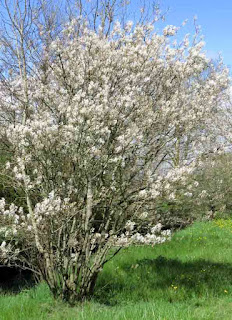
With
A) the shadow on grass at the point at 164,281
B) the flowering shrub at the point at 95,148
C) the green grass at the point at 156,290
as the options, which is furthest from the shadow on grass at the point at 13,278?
the flowering shrub at the point at 95,148

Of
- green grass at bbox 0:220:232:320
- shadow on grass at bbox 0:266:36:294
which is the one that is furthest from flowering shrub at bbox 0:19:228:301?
shadow on grass at bbox 0:266:36:294

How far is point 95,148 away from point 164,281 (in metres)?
3.36

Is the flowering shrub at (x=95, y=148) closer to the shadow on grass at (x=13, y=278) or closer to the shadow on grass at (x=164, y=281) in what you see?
the shadow on grass at (x=164, y=281)

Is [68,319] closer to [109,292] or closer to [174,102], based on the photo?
[109,292]

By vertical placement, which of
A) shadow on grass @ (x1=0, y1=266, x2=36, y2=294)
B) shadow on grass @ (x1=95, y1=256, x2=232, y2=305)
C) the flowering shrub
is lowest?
shadow on grass @ (x1=0, y1=266, x2=36, y2=294)

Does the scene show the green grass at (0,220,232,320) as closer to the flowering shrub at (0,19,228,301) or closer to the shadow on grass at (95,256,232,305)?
the shadow on grass at (95,256,232,305)

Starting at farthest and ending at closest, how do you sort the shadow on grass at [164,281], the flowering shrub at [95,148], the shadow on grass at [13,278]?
the shadow on grass at [13,278] < the shadow on grass at [164,281] < the flowering shrub at [95,148]

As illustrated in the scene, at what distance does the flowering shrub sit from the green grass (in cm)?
53

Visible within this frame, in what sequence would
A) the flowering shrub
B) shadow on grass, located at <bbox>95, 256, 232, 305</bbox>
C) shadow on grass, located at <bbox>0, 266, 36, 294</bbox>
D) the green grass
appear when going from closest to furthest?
the green grass → the flowering shrub → shadow on grass, located at <bbox>95, 256, 232, 305</bbox> → shadow on grass, located at <bbox>0, 266, 36, 294</bbox>

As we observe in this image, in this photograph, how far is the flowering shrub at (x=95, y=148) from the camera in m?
4.72

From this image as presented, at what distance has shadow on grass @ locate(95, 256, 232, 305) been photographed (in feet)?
19.2

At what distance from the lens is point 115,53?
5477 mm

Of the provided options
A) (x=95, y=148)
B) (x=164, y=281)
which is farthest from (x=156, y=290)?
(x=95, y=148)

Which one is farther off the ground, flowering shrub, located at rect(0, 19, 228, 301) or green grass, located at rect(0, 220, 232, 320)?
flowering shrub, located at rect(0, 19, 228, 301)
